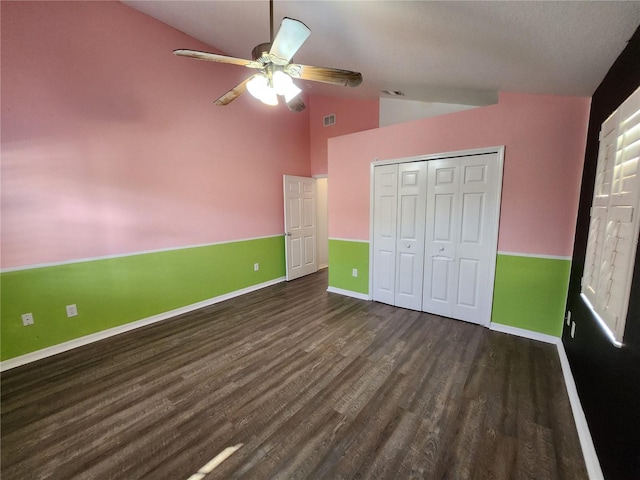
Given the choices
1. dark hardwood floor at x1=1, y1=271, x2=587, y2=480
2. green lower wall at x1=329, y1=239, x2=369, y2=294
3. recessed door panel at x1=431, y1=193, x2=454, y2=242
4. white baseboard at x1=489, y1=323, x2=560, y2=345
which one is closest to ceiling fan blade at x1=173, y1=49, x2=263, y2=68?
dark hardwood floor at x1=1, y1=271, x2=587, y2=480

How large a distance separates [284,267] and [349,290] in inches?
56.6

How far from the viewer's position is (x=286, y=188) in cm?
466

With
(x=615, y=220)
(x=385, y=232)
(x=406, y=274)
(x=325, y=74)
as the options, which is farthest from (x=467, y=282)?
(x=325, y=74)

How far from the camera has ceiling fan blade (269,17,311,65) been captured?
4.31ft

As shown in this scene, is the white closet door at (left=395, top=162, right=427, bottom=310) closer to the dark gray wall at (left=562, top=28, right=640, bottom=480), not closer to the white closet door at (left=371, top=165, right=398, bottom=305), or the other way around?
the white closet door at (left=371, top=165, right=398, bottom=305)

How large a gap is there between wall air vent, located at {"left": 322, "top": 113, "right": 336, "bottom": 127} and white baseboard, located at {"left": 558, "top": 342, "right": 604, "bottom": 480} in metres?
4.61

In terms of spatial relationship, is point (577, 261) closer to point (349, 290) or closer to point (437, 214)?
point (437, 214)

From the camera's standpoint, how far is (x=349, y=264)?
3986mm

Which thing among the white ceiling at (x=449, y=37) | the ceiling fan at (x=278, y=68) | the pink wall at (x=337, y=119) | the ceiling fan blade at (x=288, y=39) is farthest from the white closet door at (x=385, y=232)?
the ceiling fan blade at (x=288, y=39)

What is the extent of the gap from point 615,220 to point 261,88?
2.24 metres

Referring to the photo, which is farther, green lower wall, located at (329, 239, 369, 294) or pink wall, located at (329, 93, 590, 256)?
green lower wall, located at (329, 239, 369, 294)

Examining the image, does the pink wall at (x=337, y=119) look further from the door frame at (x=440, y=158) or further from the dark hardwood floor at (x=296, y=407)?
the dark hardwood floor at (x=296, y=407)

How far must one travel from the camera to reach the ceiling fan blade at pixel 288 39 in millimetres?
1312

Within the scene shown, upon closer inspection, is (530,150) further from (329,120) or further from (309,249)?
(309,249)
